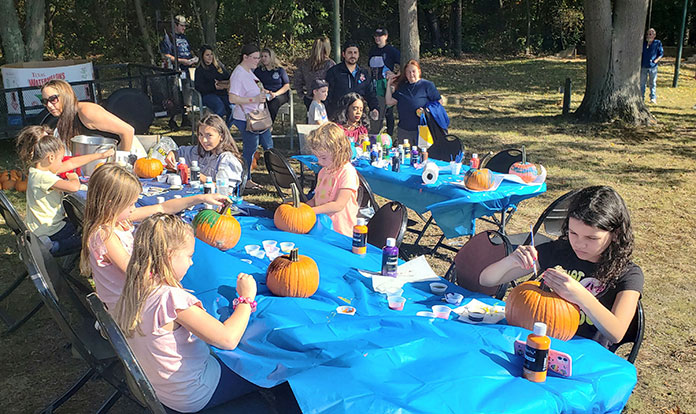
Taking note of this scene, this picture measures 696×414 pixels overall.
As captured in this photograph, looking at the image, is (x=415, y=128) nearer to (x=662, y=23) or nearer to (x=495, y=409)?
(x=495, y=409)

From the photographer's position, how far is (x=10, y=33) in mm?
12750

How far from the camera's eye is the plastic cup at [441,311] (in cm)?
316

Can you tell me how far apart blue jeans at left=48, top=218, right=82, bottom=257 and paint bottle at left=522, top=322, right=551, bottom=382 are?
4.03 metres

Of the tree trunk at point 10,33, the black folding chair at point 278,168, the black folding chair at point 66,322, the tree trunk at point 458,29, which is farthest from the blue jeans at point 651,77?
the black folding chair at point 66,322

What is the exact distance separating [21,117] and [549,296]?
30.4 ft

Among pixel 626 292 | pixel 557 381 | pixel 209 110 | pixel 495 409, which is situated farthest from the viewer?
pixel 209 110

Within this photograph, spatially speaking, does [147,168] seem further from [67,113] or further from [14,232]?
[14,232]

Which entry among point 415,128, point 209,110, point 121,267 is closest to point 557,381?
point 121,267

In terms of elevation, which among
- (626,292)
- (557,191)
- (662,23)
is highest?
(662,23)

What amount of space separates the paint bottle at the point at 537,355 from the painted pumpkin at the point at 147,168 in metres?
4.47

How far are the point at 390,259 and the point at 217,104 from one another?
314 inches

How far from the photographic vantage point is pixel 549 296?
3.00 m

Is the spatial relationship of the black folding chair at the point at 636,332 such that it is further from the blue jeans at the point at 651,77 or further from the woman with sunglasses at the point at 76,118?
the blue jeans at the point at 651,77

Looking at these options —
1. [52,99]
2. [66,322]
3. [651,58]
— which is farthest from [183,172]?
[651,58]
